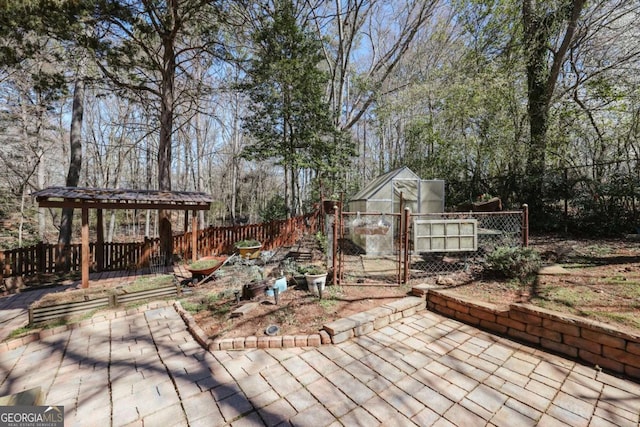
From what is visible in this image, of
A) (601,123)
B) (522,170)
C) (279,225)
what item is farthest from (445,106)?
(279,225)

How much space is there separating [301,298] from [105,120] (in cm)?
1647

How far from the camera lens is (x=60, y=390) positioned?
2.27 metres

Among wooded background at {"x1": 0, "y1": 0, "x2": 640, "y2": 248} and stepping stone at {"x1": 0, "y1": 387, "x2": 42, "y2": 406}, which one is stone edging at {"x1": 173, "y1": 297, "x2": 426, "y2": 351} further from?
wooded background at {"x1": 0, "y1": 0, "x2": 640, "y2": 248}

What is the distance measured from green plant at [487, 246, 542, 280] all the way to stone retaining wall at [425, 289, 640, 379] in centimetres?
134

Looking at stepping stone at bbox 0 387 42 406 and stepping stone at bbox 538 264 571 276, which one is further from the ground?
stepping stone at bbox 538 264 571 276

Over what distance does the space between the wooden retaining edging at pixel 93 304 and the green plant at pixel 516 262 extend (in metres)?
5.55

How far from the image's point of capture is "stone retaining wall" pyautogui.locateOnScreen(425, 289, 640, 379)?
2.33 meters

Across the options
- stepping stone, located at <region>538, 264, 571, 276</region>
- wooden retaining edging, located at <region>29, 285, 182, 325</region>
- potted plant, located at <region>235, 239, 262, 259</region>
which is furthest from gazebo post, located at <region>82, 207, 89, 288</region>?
stepping stone, located at <region>538, 264, 571, 276</region>

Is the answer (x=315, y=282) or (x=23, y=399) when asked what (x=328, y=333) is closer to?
(x=315, y=282)

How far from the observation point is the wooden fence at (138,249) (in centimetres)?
620

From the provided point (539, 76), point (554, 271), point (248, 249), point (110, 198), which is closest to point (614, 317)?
point (554, 271)

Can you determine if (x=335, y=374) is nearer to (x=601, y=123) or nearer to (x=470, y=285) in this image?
(x=470, y=285)

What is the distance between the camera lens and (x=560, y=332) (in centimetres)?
269

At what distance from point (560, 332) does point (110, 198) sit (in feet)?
24.1
